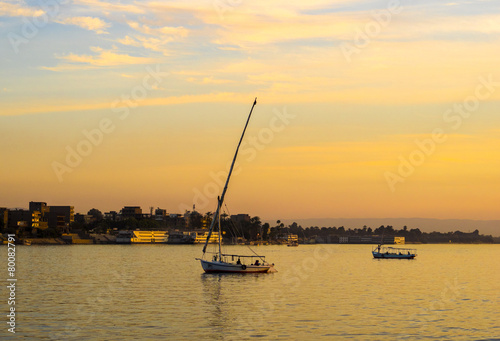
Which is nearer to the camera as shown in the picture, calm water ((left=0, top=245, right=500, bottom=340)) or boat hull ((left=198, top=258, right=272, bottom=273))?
calm water ((left=0, top=245, right=500, bottom=340))

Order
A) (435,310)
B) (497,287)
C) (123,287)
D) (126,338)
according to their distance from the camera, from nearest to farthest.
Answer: (126,338)
(435,310)
(123,287)
(497,287)

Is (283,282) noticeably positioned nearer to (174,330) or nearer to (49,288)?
(49,288)

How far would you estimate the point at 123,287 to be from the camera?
97.6 metres

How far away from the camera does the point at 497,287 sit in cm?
10544

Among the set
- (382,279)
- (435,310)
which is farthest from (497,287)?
(435,310)

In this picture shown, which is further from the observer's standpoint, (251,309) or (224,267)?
(224,267)

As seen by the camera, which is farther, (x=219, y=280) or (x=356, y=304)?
(x=219, y=280)

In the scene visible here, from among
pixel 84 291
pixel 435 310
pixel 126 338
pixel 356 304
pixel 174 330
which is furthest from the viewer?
pixel 84 291

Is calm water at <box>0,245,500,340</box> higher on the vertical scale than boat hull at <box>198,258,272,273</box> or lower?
lower

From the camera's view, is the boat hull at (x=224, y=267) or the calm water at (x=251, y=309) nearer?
the calm water at (x=251, y=309)

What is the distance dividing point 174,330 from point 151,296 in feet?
94.7

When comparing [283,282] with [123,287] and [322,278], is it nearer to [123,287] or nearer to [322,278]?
[322,278]

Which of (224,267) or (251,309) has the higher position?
(224,267)

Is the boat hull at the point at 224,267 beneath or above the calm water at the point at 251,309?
above
